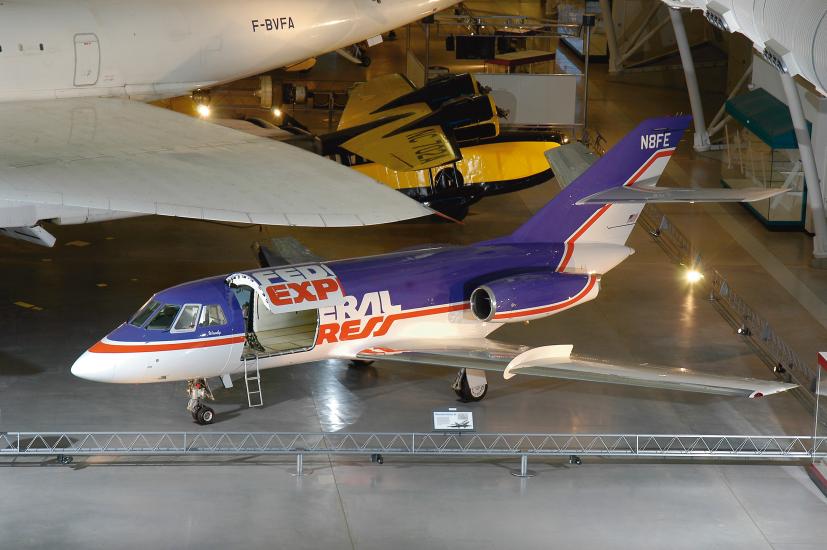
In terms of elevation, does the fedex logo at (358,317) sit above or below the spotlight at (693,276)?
above

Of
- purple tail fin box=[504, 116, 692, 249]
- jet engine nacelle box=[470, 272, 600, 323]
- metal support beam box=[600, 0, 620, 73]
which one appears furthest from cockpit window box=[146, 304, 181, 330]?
metal support beam box=[600, 0, 620, 73]

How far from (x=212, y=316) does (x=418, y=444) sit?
2.96 metres

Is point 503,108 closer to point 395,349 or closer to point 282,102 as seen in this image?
point 282,102

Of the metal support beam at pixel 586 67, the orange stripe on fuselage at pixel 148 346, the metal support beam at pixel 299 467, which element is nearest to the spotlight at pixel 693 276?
the metal support beam at pixel 586 67

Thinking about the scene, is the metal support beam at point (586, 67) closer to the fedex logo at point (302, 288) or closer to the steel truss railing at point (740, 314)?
the steel truss railing at point (740, 314)

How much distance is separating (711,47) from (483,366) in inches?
1049

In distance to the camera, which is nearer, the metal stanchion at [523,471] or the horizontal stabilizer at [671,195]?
the metal stanchion at [523,471]

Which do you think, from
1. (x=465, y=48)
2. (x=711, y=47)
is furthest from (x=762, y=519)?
(x=711, y=47)

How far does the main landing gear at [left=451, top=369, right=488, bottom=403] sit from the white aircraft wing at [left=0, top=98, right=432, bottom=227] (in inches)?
85.6

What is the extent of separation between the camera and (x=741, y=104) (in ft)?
86.1

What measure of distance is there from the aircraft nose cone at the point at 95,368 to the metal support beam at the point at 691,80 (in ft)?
55.0

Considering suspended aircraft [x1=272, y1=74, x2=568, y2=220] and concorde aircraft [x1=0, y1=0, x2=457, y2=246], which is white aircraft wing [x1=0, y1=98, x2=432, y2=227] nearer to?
concorde aircraft [x1=0, y1=0, x2=457, y2=246]

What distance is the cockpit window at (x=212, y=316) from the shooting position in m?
15.6

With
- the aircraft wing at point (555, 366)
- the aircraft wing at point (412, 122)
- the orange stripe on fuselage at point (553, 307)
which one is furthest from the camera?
the aircraft wing at point (412, 122)
